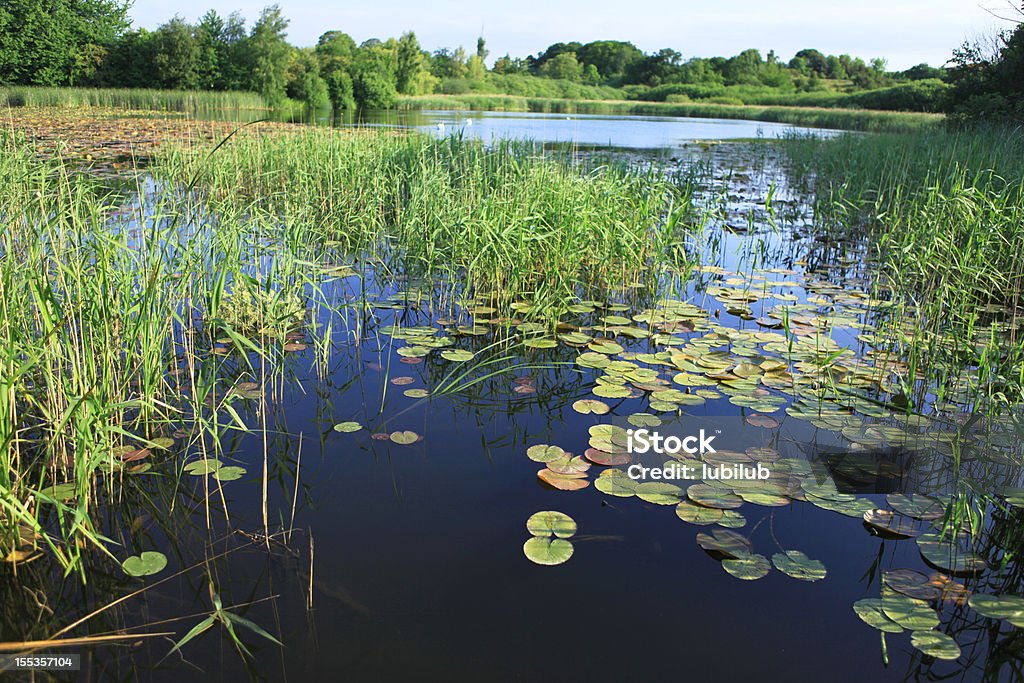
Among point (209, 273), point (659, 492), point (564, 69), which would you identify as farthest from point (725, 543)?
point (564, 69)

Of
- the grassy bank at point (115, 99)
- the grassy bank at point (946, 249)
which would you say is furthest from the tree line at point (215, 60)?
the grassy bank at point (946, 249)

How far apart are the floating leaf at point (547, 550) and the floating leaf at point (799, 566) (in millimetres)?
541

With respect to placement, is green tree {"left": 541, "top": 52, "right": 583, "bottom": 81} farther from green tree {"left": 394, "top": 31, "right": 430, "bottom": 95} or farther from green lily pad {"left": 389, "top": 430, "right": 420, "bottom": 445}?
green lily pad {"left": 389, "top": 430, "right": 420, "bottom": 445}

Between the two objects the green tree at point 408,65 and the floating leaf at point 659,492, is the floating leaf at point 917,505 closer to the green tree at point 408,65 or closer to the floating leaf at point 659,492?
the floating leaf at point 659,492

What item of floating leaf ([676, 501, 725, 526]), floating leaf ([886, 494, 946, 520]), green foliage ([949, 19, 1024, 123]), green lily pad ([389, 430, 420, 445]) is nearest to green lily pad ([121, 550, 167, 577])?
green lily pad ([389, 430, 420, 445])

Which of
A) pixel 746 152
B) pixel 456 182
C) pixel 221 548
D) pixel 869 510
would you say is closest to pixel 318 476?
pixel 221 548

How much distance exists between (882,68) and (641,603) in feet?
201

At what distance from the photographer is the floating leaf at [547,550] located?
1719 millimetres

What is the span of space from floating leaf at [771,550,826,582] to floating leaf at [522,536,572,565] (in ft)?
1.77

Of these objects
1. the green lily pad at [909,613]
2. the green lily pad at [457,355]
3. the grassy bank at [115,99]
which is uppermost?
the grassy bank at [115,99]

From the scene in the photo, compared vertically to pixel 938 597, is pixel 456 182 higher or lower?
higher

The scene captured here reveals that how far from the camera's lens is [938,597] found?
5.19 ft

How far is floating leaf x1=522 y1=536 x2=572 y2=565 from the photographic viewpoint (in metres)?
Answer: 1.72

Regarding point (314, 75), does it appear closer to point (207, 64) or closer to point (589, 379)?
point (207, 64)
